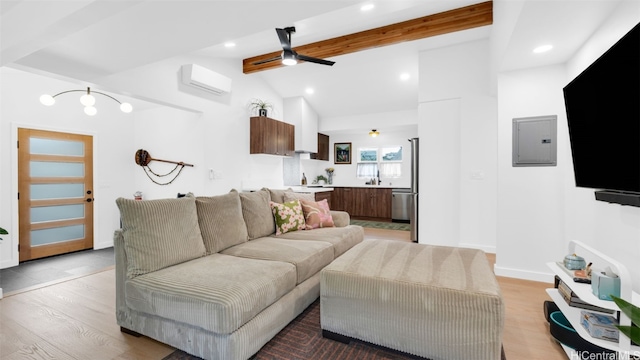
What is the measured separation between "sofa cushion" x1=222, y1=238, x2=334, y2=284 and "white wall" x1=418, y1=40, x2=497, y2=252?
2303 millimetres

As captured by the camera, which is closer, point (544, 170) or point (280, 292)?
point (280, 292)

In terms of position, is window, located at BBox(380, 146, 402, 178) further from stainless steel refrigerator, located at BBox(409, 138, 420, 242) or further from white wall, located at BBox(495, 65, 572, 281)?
white wall, located at BBox(495, 65, 572, 281)

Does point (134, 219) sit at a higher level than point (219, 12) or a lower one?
lower

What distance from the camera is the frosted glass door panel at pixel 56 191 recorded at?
160 inches

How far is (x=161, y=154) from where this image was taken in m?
4.76

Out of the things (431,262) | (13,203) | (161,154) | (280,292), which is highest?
(161,154)

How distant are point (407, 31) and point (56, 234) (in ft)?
19.0

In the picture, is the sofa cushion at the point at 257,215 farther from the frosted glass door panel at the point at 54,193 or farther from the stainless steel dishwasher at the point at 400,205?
the stainless steel dishwasher at the point at 400,205

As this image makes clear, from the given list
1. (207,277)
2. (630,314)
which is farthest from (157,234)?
(630,314)

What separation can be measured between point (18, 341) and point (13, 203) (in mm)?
2727

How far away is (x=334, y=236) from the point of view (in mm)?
3084

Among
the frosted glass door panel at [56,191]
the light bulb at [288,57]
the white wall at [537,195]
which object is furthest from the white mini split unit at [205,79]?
the white wall at [537,195]

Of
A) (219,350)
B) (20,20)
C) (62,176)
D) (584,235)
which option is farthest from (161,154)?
(584,235)

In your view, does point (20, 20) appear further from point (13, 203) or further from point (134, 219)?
point (13, 203)
